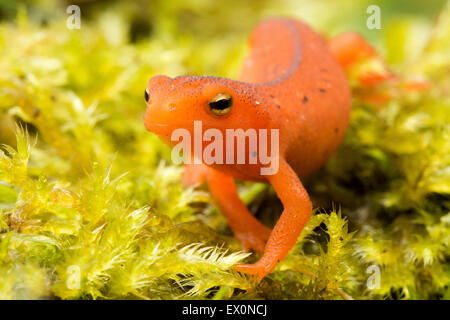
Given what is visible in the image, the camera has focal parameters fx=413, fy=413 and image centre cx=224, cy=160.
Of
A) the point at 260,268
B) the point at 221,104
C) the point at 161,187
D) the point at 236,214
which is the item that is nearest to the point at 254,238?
the point at 236,214

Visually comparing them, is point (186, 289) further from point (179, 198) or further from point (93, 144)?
point (93, 144)

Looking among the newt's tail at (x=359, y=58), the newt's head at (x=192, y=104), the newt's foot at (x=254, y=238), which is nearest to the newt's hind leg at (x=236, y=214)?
the newt's foot at (x=254, y=238)

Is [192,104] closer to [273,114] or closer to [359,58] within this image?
[273,114]

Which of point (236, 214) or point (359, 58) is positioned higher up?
point (359, 58)

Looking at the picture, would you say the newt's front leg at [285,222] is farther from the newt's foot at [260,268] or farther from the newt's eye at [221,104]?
the newt's eye at [221,104]

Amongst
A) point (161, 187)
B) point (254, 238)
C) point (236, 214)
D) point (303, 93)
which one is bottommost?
point (254, 238)

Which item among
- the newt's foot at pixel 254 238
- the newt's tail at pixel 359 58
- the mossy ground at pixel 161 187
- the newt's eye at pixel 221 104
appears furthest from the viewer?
the newt's tail at pixel 359 58

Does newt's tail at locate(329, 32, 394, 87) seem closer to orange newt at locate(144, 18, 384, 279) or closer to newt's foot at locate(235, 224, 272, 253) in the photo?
orange newt at locate(144, 18, 384, 279)
